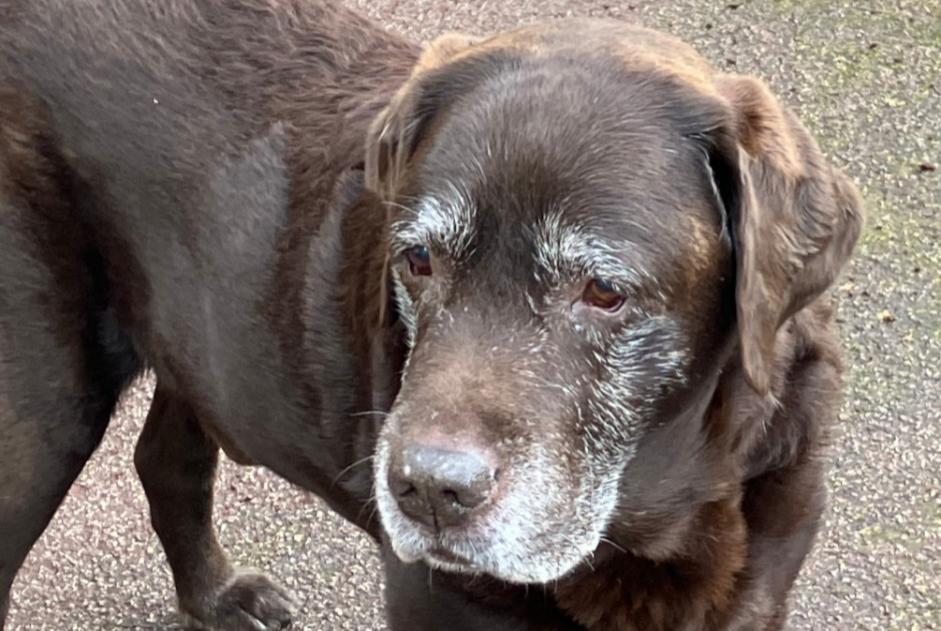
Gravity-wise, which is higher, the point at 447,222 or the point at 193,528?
the point at 447,222

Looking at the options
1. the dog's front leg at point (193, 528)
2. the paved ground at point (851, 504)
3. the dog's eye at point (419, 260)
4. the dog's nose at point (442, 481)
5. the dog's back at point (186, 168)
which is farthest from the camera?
the paved ground at point (851, 504)

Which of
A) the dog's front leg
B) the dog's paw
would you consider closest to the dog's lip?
the dog's front leg

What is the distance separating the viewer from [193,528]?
12.6 feet

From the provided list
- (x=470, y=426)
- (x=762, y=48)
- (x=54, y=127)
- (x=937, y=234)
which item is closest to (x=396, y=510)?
(x=470, y=426)

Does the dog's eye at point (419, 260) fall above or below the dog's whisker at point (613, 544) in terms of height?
above

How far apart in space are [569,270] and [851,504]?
1.92 metres

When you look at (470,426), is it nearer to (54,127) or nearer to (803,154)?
(803,154)

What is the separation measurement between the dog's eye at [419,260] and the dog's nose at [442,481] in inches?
13.8

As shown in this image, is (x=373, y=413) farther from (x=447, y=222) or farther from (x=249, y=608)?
(x=249, y=608)

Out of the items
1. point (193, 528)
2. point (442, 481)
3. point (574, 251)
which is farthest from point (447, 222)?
point (193, 528)

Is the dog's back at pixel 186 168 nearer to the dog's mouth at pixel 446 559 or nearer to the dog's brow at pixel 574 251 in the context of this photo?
the dog's mouth at pixel 446 559

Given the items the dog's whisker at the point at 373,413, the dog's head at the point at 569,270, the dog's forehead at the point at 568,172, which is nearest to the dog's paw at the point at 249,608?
the dog's whisker at the point at 373,413

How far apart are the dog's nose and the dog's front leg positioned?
1.35 metres

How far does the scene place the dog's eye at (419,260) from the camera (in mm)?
2514
